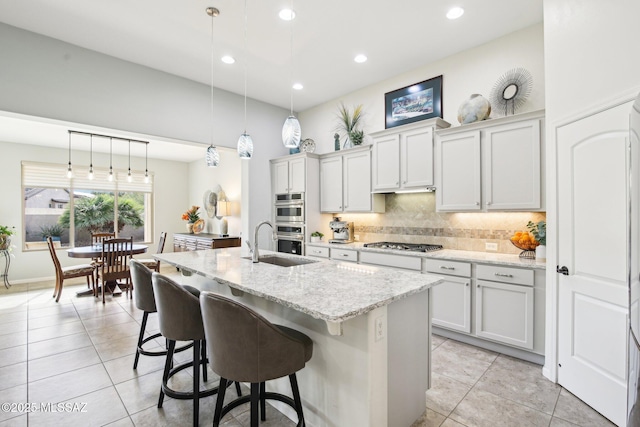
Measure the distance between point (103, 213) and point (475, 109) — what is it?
8034mm

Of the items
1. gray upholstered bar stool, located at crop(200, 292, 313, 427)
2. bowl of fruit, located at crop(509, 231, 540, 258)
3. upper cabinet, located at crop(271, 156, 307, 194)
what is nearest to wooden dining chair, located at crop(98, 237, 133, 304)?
upper cabinet, located at crop(271, 156, 307, 194)

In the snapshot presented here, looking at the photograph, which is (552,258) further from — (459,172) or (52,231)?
(52,231)

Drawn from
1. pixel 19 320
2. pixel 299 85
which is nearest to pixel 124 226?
pixel 19 320

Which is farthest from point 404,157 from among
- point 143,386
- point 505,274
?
point 143,386

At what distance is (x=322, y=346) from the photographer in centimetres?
175

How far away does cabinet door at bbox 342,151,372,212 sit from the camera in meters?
4.24

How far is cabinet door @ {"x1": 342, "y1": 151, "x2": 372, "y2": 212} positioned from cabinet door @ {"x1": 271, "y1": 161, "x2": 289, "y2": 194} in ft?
3.44

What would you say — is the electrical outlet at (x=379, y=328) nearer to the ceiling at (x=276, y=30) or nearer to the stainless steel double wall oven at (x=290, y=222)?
the ceiling at (x=276, y=30)

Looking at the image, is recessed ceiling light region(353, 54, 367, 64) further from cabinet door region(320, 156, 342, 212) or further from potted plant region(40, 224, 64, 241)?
potted plant region(40, 224, 64, 241)

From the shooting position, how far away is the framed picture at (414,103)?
12.5 feet

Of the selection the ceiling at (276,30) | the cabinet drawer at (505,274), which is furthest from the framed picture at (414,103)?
the cabinet drawer at (505,274)

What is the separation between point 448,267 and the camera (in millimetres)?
3160

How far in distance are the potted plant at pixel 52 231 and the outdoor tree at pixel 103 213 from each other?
12cm

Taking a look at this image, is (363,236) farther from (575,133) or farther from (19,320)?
(19,320)
